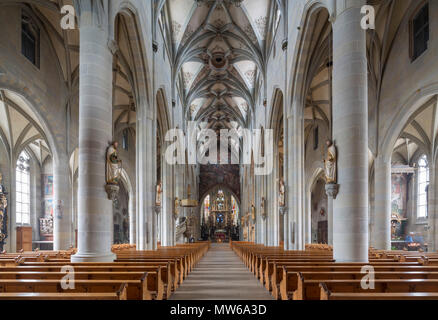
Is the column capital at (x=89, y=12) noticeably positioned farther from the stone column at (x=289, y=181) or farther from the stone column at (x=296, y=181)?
the stone column at (x=289, y=181)


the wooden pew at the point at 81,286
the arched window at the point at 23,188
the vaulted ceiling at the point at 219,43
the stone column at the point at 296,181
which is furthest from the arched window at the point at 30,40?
the wooden pew at the point at 81,286

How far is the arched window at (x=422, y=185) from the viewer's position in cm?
2322

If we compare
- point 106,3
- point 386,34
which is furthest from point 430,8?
point 106,3

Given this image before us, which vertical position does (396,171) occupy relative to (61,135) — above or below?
below

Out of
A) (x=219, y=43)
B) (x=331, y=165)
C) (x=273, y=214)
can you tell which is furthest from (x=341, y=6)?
(x=219, y=43)

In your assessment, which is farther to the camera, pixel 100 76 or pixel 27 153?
pixel 27 153

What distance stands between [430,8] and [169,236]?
17.3m

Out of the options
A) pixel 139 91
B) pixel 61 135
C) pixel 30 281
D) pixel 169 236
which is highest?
pixel 139 91

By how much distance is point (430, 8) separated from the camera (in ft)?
40.7

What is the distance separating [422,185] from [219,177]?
25.4m

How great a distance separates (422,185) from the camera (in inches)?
923

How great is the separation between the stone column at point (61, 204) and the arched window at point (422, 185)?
21685 millimetres
